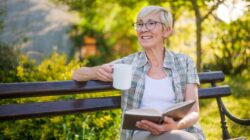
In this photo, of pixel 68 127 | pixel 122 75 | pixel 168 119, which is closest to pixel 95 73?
pixel 122 75

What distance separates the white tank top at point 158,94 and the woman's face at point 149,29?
11.2 inches

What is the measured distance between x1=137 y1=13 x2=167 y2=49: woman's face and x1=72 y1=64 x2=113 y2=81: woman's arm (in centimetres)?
34

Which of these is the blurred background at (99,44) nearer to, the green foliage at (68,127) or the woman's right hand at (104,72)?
the green foliage at (68,127)

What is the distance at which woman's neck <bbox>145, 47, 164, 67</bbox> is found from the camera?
11.3ft

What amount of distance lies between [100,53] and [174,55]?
12363 millimetres

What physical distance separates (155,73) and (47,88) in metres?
0.83

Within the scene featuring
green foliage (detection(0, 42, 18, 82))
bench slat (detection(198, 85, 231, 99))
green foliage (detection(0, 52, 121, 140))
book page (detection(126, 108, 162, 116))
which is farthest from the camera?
green foliage (detection(0, 42, 18, 82))

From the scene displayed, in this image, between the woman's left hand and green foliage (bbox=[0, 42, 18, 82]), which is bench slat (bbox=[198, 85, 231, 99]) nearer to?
the woman's left hand

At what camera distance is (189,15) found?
10.9 meters

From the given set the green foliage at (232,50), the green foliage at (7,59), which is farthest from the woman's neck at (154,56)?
the green foliage at (232,50)

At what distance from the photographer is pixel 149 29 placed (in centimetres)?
334

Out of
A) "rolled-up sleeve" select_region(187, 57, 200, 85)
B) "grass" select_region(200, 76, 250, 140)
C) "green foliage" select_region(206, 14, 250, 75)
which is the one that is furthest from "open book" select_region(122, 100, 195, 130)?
"green foliage" select_region(206, 14, 250, 75)

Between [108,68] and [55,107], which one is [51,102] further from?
[108,68]

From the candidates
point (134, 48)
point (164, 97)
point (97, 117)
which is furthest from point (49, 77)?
point (134, 48)
